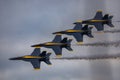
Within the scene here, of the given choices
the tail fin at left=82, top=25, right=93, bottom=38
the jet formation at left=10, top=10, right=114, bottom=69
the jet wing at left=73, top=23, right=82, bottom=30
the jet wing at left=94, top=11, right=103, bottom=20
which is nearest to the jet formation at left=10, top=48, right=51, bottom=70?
the jet formation at left=10, top=10, right=114, bottom=69

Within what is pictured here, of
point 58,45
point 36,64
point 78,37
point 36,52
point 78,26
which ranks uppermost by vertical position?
point 78,26

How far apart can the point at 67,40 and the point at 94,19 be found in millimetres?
13255

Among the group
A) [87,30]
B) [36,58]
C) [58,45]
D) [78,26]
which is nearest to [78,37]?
[87,30]

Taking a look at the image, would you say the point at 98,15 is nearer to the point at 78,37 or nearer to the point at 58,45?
the point at 78,37

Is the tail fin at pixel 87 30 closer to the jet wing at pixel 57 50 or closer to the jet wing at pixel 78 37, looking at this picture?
the jet wing at pixel 78 37

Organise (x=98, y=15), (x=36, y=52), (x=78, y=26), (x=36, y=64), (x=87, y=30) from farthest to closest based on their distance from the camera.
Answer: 1. (x=78, y=26)
2. (x=36, y=52)
3. (x=98, y=15)
4. (x=36, y=64)
5. (x=87, y=30)

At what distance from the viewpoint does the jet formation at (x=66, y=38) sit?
111831 millimetres

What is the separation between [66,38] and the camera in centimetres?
11312

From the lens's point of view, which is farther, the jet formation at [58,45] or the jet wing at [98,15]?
the jet wing at [98,15]

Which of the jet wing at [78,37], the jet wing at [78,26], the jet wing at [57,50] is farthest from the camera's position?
the jet wing at [78,26]

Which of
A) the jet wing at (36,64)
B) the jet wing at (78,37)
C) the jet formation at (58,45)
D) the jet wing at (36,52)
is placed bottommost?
the jet wing at (36,64)

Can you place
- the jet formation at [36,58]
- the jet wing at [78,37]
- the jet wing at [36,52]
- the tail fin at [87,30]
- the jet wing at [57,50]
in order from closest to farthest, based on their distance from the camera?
the tail fin at [87,30], the jet formation at [36,58], the jet wing at [57,50], the jet wing at [78,37], the jet wing at [36,52]

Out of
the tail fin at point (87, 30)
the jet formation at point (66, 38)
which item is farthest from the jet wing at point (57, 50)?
the tail fin at point (87, 30)

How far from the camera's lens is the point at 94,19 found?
116 meters
